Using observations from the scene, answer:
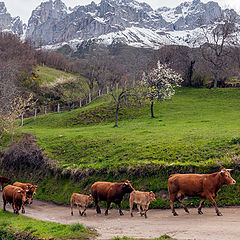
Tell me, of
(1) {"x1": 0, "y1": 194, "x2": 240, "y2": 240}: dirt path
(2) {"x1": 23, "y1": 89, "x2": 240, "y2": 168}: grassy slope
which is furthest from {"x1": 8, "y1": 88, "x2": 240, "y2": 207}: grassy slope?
(1) {"x1": 0, "y1": 194, "x2": 240, "y2": 240}: dirt path

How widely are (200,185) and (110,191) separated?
17.9 feet

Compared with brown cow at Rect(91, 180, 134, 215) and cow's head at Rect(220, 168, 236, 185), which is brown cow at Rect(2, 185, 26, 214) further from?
cow's head at Rect(220, 168, 236, 185)

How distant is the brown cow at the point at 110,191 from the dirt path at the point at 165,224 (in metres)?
0.86

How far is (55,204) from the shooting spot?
21266mm

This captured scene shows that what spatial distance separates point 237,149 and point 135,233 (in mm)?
10687

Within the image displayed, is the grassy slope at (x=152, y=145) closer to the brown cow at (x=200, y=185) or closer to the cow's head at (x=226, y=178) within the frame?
the brown cow at (x=200, y=185)

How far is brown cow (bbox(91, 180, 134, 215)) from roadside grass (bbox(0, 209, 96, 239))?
3.32 meters

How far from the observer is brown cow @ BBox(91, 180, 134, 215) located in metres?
16.6

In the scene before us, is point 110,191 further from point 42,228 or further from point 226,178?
point 226,178

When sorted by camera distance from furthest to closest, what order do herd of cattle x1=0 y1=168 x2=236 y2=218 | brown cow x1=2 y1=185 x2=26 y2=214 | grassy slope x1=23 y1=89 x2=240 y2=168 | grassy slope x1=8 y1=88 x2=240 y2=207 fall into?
grassy slope x1=23 y1=89 x2=240 y2=168
grassy slope x1=8 y1=88 x2=240 y2=207
brown cow x1=2 y1=185 x2=26 y2=214
herd of cattle x1=0 y1=168 x2=236 y2=218

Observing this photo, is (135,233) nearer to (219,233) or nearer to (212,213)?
(219,233)

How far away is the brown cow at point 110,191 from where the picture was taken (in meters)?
16.6

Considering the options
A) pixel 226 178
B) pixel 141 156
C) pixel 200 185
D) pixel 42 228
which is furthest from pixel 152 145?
pixel 42 228

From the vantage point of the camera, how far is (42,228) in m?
14.6
